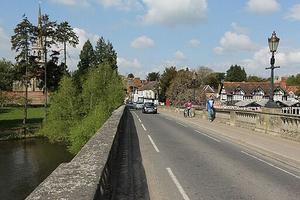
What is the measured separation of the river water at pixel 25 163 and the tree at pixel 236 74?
13774cm

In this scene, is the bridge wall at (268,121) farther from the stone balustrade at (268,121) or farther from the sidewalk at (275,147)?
the sidewalk at (275,147)

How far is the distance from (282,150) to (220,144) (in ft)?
11.9

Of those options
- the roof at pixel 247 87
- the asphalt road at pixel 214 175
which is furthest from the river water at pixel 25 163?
the roof at pixel 247 87

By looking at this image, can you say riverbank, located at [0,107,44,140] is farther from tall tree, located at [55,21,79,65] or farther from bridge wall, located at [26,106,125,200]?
bridge wall, located at [26,106,125,200]

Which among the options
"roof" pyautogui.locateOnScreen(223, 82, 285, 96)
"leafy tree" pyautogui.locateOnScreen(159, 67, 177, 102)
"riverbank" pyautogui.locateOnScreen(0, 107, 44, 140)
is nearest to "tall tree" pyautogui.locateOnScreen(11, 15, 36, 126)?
"riverbank" pyautogui.locateOnScreen(0, 107, 44, 140)

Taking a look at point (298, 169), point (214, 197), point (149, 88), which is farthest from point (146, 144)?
point (149, 88)

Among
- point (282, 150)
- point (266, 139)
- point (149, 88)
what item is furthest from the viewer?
point (149, 88)

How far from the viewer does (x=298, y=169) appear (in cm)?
Answer: 1301

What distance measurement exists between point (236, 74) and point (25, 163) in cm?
15113

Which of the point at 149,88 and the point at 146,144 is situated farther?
the point at 149,88

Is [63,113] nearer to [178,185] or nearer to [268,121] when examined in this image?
[268,121]

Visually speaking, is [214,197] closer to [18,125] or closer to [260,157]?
[260,157]

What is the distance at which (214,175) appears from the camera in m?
11.3

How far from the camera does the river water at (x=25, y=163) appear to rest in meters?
29.9
